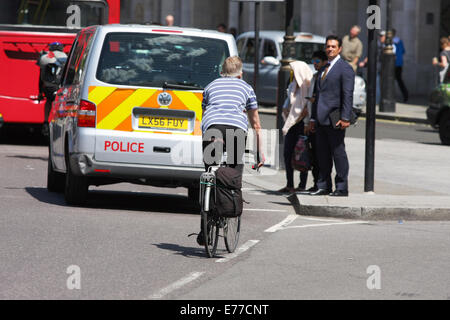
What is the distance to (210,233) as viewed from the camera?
9.36 meters

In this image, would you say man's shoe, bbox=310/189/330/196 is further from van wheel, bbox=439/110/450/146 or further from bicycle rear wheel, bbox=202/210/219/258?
van wheel, bbox=439/110/450/146

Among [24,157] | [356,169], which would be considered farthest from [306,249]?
[24,157]

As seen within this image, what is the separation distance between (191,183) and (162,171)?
344 millimetres

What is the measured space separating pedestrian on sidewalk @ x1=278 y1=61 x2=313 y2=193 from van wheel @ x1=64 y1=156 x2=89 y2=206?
3.00 m

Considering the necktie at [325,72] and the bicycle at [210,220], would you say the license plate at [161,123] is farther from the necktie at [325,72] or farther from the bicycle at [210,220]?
the bicycle at [210,220]

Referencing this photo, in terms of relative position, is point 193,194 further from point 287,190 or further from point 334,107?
point 334,107

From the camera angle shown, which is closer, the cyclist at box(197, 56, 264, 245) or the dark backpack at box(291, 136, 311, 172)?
the cyclist at box(197, 56, 264, 245)

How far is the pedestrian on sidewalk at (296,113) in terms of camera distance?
14016 mm

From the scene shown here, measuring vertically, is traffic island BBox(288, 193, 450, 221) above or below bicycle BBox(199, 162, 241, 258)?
below

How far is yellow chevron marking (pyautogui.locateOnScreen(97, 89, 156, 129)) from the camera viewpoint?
1164cm

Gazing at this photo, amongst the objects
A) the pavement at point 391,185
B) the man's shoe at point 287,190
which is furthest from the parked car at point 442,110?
the man's shoe at point 287,190

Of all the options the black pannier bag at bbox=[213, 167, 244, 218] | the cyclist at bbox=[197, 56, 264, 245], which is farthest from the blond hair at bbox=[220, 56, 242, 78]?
the black pannier bag at bbox=[213, 167, 244, 218]

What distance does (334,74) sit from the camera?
13062 millimetres
